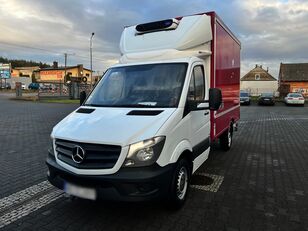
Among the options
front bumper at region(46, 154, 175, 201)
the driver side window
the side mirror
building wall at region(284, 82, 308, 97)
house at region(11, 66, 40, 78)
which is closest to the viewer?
front bumper at region(46, 154, 175, 201)

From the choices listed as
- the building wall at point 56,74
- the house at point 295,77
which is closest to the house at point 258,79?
the house at point 295,77

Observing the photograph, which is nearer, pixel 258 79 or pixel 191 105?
pixel 191 105

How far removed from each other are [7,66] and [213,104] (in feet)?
212

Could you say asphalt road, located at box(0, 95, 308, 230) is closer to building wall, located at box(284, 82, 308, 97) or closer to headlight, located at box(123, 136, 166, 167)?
headlight, located at box(123, 136, 166, 167)

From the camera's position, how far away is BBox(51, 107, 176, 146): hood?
3.57 metres

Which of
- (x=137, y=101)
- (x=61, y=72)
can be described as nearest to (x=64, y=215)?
(x=137, y=101)

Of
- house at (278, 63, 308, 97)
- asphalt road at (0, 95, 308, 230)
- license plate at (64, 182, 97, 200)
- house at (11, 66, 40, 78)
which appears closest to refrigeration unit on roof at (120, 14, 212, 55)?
asphalt road at (0, 95, 308, 230)

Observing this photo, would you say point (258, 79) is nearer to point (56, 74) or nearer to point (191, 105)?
point (56, 74)

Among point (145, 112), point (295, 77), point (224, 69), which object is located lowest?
point (145, 112)

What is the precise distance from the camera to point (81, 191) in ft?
12.1

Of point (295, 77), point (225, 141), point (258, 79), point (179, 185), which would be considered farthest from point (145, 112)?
point (258, 79)

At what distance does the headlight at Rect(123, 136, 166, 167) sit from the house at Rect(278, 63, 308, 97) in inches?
2191

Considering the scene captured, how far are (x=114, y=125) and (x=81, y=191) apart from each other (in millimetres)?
917

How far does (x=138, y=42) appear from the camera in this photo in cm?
550
